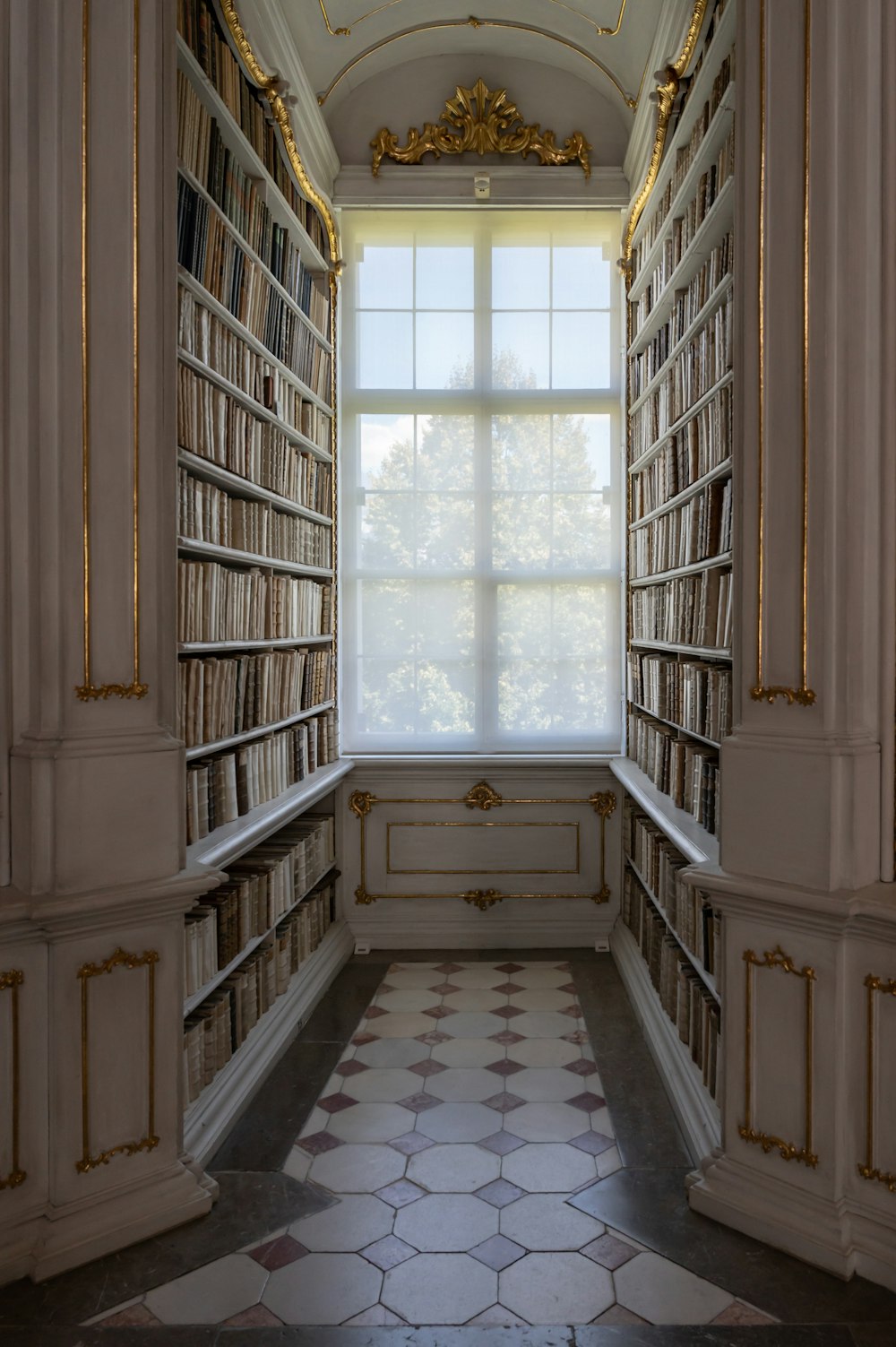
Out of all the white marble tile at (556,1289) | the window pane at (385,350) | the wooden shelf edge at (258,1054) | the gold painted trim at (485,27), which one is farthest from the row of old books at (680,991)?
the gold painted trim at (485,27)

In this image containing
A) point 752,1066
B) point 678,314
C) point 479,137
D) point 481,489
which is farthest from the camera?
point 481,489

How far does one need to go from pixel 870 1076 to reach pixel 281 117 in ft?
12.2

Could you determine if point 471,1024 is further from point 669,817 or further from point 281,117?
point 281,117

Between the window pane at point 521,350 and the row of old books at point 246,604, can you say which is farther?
the window pane at point 521,350

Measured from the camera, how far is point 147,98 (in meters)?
2.47

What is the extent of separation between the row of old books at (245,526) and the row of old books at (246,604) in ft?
0.31

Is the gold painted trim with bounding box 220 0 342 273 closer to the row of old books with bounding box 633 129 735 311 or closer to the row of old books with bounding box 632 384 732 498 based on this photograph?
the row of old books with bounding box 633 129 735 311

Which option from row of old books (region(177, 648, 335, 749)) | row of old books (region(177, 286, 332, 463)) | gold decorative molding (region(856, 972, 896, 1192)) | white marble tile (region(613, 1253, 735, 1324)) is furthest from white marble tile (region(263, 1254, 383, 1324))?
row of old books (region(177, 286, 332, 463))

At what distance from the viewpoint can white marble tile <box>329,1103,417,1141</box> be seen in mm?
3014

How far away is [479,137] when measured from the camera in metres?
4.86

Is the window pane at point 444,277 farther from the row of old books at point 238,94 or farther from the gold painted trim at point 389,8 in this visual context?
the gold painted trim at point 389,8

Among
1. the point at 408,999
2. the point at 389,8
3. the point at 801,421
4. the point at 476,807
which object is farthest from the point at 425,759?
the point at 389,8

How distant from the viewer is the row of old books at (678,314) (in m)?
3.12

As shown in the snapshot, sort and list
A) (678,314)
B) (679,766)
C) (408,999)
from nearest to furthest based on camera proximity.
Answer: (679,766) < (678,314) < (408,999)
